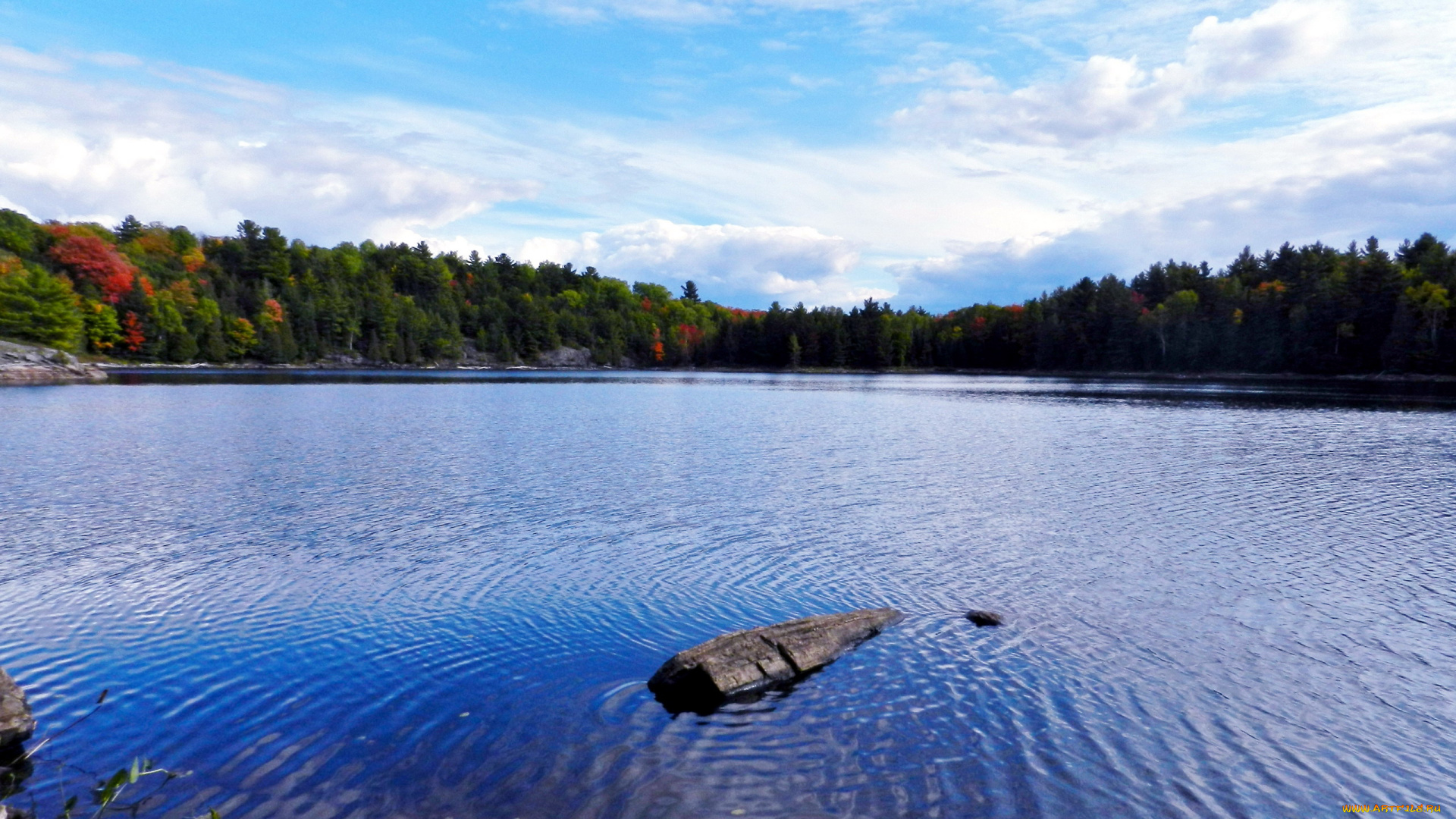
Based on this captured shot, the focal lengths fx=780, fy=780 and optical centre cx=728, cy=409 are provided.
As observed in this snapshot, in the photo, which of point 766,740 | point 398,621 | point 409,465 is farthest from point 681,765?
point 409,465

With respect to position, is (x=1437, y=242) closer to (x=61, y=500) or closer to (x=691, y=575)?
(x=691, y=575)

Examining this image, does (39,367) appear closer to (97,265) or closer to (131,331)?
(131,331)

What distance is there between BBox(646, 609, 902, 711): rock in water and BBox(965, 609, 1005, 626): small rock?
10.2 feet

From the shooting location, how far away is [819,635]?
1516 cm

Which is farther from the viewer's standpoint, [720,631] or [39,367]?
[39,367]

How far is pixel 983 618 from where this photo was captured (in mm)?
17328

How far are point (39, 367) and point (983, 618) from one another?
133 m

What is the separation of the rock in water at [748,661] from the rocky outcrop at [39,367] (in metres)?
123

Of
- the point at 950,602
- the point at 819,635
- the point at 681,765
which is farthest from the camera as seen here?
the point at 950,602

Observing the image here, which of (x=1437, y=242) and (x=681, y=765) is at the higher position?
(x=1437, y=242)

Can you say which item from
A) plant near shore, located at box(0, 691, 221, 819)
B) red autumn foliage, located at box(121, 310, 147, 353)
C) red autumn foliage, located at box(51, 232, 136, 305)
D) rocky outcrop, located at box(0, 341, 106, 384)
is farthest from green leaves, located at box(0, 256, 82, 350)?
plant near shore, located at box(0, 691, 221, 819)

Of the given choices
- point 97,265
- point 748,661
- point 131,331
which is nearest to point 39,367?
point 131,331

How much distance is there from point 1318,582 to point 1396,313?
148356mm

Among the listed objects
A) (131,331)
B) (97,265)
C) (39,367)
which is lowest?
(39,367)
